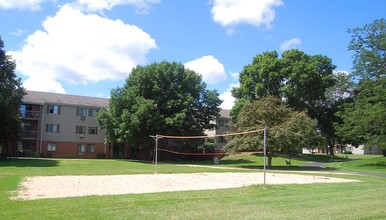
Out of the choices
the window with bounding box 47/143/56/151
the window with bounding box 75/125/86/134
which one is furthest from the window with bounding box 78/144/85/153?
the window with bounding box 47/143/56/151

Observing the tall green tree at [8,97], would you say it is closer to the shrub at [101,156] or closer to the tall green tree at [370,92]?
the shrub at [101,156]

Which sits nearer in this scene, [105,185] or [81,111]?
[105,185]

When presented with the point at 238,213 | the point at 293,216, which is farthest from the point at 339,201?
the point at 238,213

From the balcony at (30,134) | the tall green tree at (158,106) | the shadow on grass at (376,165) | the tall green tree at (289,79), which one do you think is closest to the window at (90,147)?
the balcony at (30,134)

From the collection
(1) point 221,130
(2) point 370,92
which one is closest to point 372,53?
(2) point 370,92

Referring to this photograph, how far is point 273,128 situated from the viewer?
37875 millimetres

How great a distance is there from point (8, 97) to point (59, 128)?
17.8 meters

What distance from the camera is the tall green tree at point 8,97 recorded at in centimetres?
4109

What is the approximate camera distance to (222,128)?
235ft

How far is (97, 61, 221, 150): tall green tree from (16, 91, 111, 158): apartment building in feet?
28.0

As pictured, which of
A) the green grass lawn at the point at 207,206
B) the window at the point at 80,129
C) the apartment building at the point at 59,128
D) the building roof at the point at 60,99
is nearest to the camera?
the green grass lawn at the point at 207,206

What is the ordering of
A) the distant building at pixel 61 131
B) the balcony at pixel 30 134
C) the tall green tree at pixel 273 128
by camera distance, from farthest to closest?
the distant building at pixel 61 131 → the balcony at pixel 30 134 → the tall green tree at pixel 273 128

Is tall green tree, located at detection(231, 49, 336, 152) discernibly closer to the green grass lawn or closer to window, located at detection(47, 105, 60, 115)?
window, located at detection(47, 105, 60, 115)

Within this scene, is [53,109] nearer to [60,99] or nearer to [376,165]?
[60,99]
